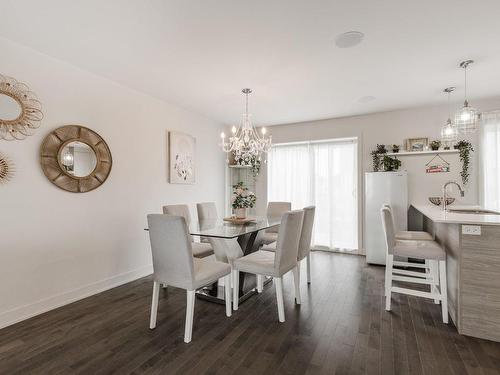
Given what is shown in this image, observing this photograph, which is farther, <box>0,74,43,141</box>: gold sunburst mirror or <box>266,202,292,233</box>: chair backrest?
<box>266,202,292,233</box>: chair backrest

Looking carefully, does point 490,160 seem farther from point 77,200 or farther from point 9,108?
point 9,108

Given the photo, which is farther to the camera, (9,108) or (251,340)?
(9,108)

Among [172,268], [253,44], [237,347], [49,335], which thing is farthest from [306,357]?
[253,44]

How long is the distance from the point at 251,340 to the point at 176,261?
34.5 inches

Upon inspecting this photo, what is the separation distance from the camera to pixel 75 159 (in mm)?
2959

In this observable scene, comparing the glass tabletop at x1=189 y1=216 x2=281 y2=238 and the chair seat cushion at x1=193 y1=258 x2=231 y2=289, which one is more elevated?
the glass tabletop at x1=189 y1=216 x2=281 y2=238

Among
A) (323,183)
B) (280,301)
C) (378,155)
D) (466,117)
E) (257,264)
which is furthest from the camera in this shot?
(323,183)

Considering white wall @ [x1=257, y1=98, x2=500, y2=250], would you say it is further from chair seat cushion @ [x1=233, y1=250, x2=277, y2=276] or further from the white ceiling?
chair seat cushion @ [x1=233, y1=250, x2=277, y2=276]

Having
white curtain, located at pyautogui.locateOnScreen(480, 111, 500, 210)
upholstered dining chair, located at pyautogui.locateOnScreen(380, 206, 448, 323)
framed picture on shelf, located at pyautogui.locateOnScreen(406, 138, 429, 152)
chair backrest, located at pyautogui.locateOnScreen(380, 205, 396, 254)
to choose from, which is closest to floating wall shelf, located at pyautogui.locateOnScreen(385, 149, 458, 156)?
framed picture on shelf, located at pyautogui.locateOnScreen(406, 138, 429, 152)

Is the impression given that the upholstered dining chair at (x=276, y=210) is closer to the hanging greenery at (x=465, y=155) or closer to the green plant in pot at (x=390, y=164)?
the green plant in pot at (x=390, y=164)

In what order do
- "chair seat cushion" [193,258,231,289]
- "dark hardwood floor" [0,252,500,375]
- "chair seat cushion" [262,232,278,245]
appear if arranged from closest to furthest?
1. "dark hardwood floor" [0,252,500,375]
2. "chair seat cushion" [193,258,231,289]
3. "chair seat cushion" [262,232,278,245]

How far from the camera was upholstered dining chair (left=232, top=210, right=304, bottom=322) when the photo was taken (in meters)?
2.44

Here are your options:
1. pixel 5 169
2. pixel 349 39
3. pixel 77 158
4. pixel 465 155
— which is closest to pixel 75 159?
pixel 77 158

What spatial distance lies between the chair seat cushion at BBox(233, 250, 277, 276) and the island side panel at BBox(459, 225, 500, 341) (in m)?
1.59
